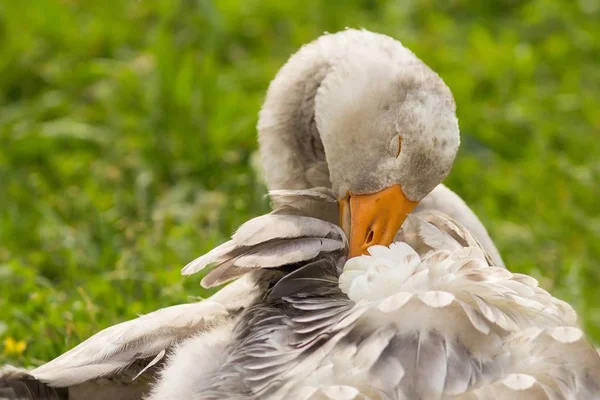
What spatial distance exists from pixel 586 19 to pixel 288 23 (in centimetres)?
190

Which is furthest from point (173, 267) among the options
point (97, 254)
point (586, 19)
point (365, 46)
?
point (586, 19)

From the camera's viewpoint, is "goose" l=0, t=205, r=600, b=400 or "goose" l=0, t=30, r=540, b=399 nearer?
"goose" l=0, t=205, r=600, b=400

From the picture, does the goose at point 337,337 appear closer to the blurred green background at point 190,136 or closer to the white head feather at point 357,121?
the white head feather at point 357,121

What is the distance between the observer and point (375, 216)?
3537mm

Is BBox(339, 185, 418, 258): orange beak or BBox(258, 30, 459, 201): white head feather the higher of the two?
BBox(258, 30, 459, 201): white head feather

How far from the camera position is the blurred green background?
4.50 m

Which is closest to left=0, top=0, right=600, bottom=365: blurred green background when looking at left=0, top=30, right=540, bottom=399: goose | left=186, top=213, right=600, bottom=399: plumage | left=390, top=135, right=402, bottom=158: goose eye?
left=0, top=30, right=540, bottom=399: goose

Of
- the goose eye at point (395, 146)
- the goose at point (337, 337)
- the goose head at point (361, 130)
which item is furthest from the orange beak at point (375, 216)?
the goose at point (337, 337)

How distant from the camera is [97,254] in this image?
460 centimetres

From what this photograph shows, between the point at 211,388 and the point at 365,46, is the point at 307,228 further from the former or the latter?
the point at 365,46

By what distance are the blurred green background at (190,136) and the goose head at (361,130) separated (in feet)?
2.18

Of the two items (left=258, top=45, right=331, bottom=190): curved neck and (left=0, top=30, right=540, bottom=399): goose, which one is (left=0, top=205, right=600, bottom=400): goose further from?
(left=258, top=45, right=331, bottom=190): curved neck

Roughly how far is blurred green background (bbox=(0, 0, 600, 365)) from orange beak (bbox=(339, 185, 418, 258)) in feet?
2.67

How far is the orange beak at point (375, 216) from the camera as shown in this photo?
347 cm
